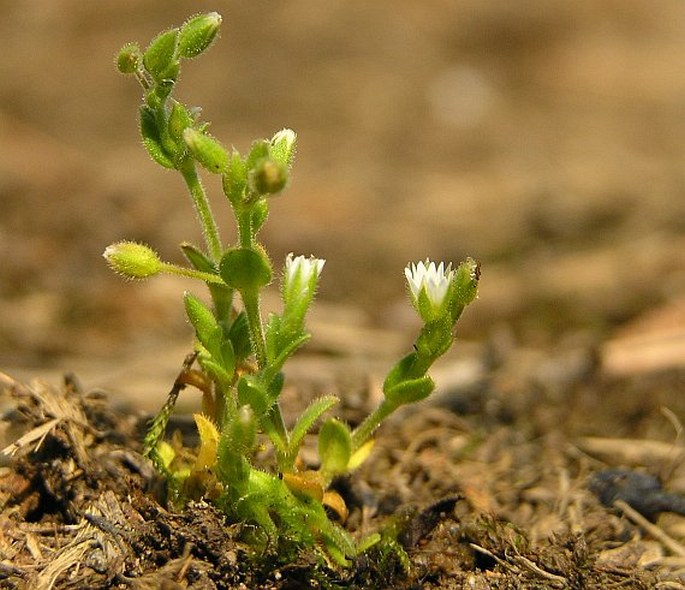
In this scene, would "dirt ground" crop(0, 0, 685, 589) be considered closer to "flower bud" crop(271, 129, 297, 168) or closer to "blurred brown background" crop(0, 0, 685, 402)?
"blurred brown background" crop(0, 0, 685, 402)

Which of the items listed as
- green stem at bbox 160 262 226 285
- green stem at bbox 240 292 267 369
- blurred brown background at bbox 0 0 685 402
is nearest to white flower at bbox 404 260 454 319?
green stem at bbox 240 292 267 369

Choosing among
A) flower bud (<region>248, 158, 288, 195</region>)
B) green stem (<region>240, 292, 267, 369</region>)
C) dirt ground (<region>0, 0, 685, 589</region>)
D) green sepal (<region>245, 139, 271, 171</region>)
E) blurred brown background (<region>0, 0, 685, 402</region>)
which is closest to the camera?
flower bud (<region>248, 158, 288, 195</region>)

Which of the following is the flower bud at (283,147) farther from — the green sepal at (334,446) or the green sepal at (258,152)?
the green sepal at (334,446)

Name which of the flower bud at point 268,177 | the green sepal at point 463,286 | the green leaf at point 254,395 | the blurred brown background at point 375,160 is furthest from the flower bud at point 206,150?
the blurred brown background at point 375,160

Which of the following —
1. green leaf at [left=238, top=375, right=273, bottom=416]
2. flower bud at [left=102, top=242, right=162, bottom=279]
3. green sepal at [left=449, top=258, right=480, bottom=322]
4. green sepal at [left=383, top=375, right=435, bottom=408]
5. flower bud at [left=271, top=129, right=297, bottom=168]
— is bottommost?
green sepal at [left=383, top=375, right=435, bottom=408]

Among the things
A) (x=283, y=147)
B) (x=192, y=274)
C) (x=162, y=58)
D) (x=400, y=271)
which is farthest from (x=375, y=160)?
(x=192, y=274)

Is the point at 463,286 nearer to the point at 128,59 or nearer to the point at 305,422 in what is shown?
the point at 305,422

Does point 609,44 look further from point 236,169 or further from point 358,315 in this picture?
point 236,169

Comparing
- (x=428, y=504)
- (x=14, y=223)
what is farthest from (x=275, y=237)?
(x=428, y=504)
